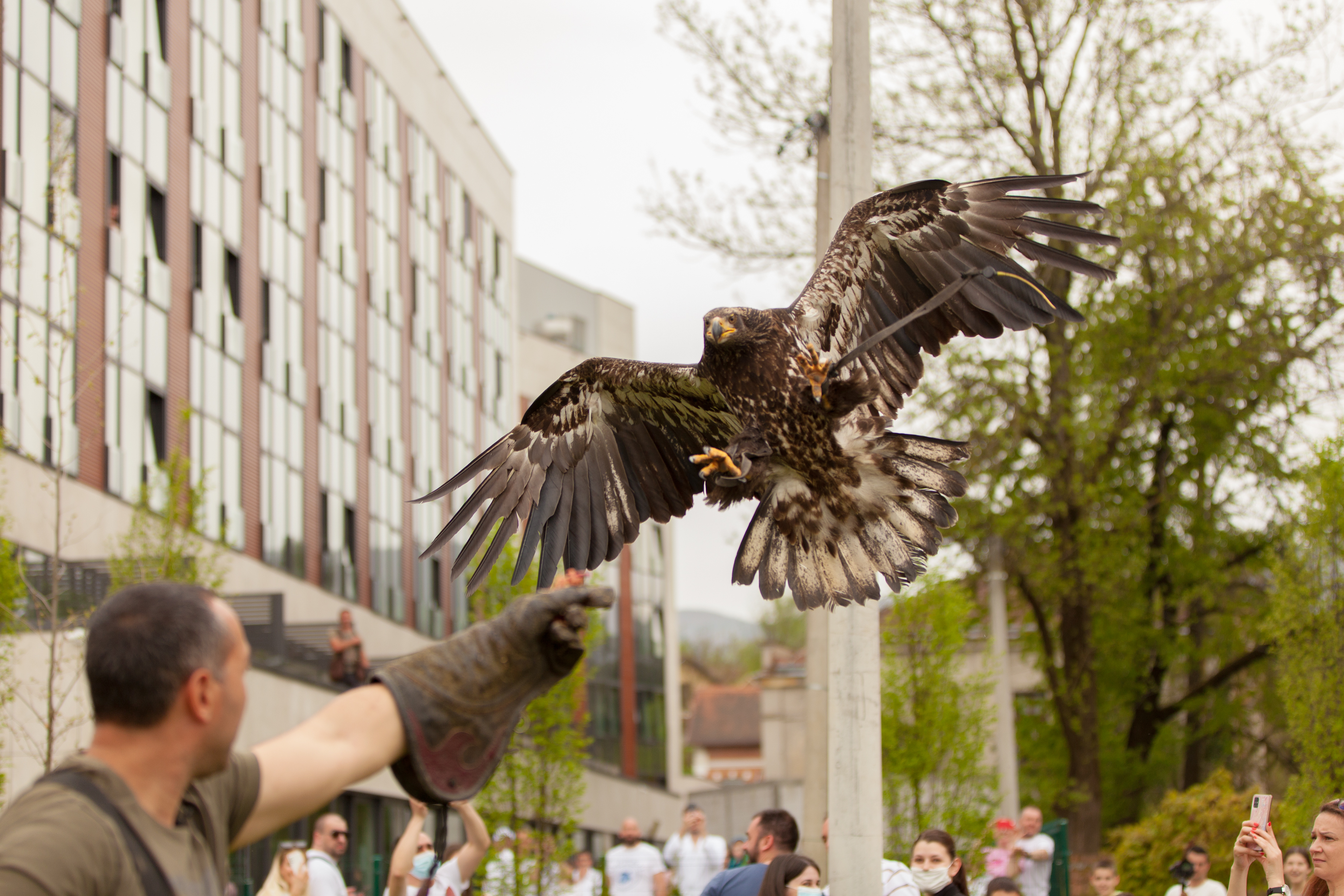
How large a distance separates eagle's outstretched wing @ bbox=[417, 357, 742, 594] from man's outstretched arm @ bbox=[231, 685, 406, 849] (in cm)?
362

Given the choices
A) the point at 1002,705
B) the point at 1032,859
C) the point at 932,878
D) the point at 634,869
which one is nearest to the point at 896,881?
the point at 932,878

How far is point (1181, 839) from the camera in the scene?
44.3 ft

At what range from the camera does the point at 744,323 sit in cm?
555

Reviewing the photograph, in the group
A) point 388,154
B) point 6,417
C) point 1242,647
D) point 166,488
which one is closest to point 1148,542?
point 1242,647

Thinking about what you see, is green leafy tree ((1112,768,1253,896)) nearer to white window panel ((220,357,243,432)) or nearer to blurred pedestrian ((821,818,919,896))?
blurred pedestrian ((821,818,919,896))

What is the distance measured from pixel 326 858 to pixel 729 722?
2732 inches

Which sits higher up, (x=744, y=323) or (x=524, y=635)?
(x=744, y=323)

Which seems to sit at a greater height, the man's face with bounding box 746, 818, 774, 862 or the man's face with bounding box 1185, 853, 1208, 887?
the man's face with bounding box 746, 818, 774, 862

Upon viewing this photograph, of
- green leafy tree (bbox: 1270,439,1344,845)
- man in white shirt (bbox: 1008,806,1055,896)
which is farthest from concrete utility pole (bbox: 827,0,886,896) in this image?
green leafy tree (bbox: 1270,439,1344,845)

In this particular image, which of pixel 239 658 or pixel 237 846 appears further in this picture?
pixel 237 846

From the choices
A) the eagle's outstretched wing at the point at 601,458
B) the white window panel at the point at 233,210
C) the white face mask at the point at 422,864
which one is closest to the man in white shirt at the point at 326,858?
the white face mask at the point at 422,864

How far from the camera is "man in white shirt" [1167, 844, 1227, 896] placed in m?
8.18

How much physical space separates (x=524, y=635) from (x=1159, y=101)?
19154 mm

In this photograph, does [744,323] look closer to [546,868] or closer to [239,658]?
[239,658]
